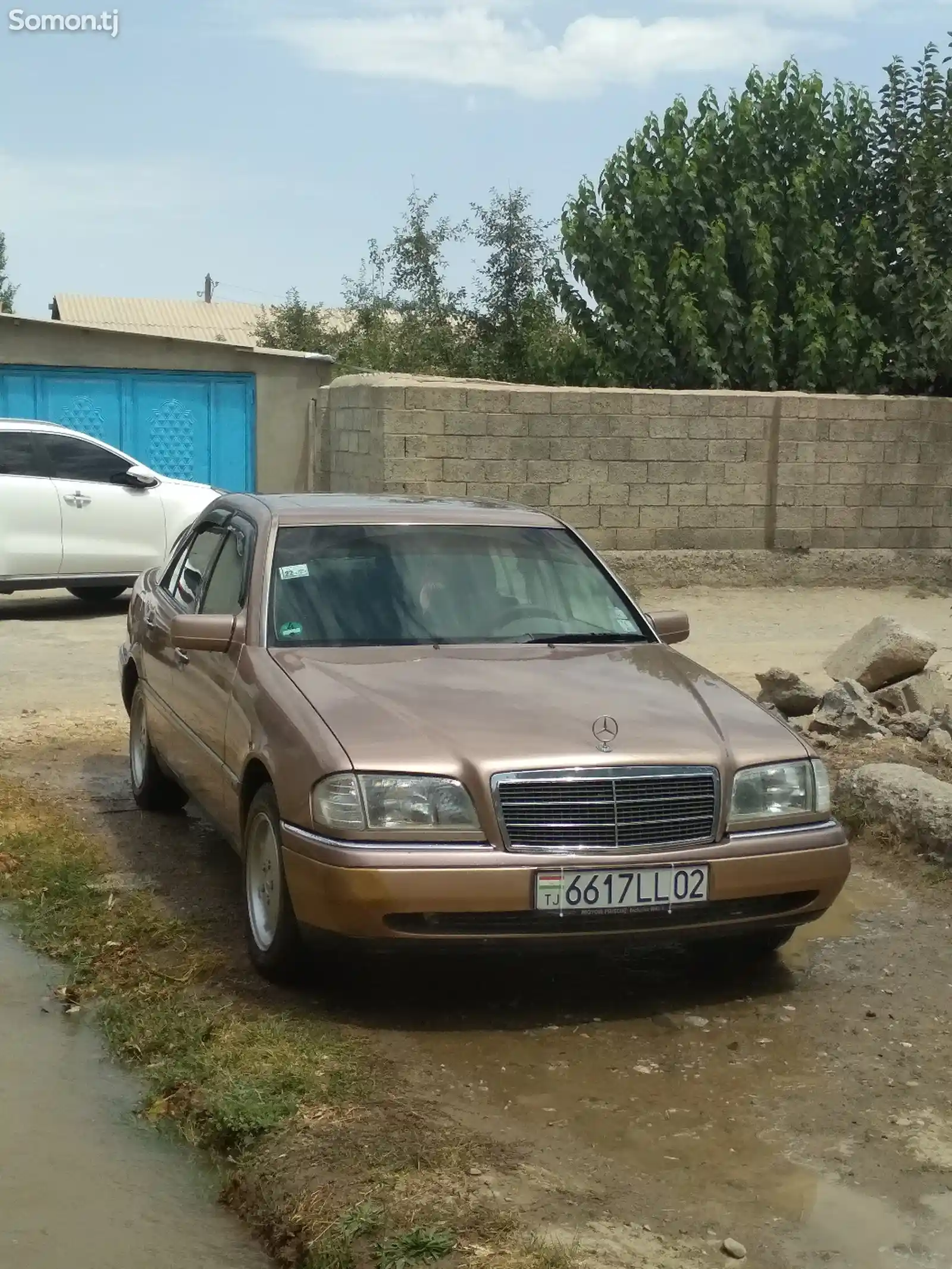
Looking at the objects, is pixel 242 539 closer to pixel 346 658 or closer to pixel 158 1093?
pixel 346 658

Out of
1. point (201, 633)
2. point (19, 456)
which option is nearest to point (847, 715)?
point (201, 633)

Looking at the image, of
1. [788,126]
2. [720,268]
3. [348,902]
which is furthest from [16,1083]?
[788,126]

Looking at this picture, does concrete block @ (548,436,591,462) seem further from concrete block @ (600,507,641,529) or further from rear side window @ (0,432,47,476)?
rear side window @ (0,432,47,476)

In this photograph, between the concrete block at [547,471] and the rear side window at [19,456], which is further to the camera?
the concrete block at [547,471]

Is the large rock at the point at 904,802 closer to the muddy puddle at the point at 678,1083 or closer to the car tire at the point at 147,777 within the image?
the muddy puddle at the point at 678,1083

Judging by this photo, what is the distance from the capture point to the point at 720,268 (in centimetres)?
1695

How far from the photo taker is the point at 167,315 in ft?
171

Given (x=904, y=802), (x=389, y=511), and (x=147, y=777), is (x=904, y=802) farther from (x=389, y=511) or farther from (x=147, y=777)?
(x=147, y=777)

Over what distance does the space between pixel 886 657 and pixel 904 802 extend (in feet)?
9.08

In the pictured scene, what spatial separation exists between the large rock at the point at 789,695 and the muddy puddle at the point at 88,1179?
506cm

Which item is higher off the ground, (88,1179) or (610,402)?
(610,402)

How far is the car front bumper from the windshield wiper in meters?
1.22

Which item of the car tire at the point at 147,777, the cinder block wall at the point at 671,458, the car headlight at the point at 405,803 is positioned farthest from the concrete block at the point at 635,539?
the car headlight at the point at 405,803

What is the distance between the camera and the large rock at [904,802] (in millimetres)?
6453
